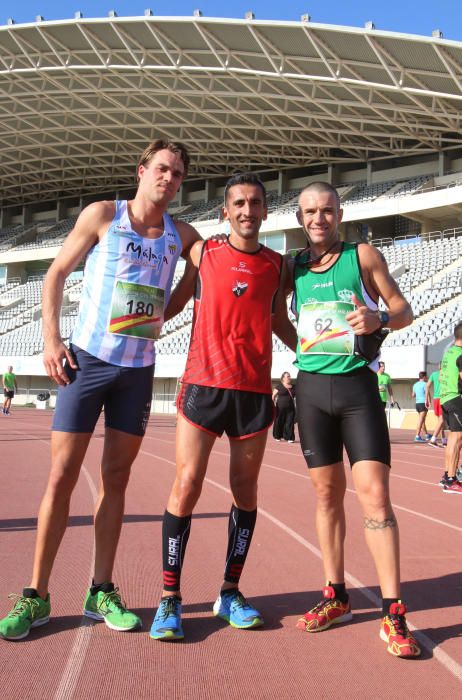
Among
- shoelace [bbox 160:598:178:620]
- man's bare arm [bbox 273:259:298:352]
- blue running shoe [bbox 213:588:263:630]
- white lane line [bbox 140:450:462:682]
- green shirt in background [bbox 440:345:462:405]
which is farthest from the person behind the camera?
green shirt in background [bbox 440:345:462:405]

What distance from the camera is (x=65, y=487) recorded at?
10.8ft

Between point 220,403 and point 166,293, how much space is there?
0.64m

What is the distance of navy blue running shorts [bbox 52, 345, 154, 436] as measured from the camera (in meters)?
3.30

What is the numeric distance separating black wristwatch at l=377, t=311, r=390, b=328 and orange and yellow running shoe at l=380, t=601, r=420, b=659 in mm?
1262

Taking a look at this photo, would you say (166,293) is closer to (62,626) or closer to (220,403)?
(220,403)

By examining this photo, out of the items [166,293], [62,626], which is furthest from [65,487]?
[166,293]

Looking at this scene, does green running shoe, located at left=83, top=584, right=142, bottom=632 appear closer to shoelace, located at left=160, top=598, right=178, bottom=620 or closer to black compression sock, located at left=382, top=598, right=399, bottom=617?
shoelace, located at left=160, top=598, right=178, bottom=620

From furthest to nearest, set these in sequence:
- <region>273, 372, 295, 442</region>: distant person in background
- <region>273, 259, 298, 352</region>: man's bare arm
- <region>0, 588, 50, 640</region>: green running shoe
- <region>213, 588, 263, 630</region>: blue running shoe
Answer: <region>273, 372, 295, 442</region>: distant person in background < <region>273, 259, 298, 352</region>: man's bare arm < <region>213, 588, 263, 630</region>: blue running shoe < <region>0, 588, 50, 640</region>: green running shoe

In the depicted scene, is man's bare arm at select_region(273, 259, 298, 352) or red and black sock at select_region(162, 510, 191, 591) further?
man's bare arm at select_region(273, 259, 298, 352)

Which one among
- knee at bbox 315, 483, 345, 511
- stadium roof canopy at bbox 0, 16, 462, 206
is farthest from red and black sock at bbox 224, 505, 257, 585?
stadium roof canopy at bbox 0, 16, 462, 206

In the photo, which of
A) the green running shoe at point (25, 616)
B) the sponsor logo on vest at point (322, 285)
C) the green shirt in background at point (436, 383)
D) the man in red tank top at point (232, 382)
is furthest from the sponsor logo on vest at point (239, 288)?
the green shirt in background at point (436, 383)

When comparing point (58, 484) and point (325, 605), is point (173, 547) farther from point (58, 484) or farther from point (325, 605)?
point (325, 605)

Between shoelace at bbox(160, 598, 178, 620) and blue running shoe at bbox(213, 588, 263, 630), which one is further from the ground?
shoelace at bbox(160, 598, 178, 620)

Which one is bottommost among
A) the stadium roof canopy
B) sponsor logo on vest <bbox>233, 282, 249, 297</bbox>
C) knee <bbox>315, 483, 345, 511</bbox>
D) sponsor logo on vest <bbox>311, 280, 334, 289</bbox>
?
knee <bbox>315, 483, 345, 511</bbox>
